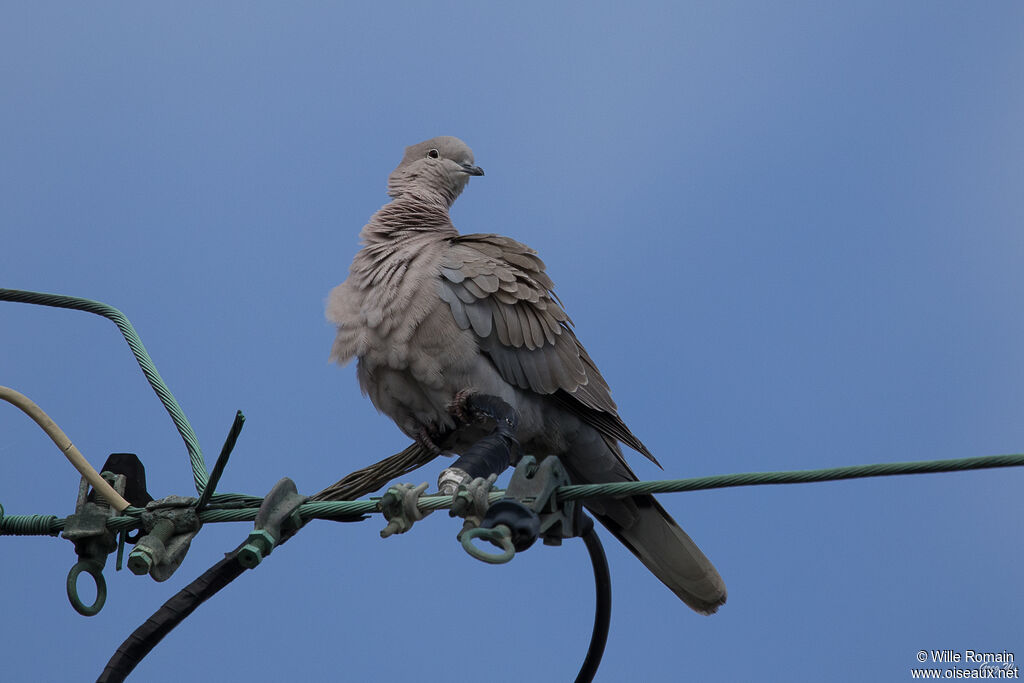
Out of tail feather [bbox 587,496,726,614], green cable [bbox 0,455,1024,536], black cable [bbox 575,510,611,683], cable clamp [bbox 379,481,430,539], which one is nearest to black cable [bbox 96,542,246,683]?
green cable [bbox 0,455,1024,536]

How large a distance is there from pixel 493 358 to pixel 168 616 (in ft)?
6.29

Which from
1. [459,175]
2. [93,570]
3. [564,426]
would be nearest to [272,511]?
[93,570]

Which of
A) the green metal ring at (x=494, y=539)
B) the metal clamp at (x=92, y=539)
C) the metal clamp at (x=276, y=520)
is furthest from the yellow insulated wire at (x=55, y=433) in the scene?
the green metal ring at (x=494, y=539)

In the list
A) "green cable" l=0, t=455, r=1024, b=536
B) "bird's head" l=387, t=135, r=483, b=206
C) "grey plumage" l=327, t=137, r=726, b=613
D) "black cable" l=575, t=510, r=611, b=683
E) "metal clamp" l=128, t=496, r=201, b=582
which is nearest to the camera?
"green cable" l=0, t=455, r=1024, b=536

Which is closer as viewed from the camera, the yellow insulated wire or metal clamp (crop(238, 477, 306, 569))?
metal clamp (crop(238, 477, 306, 569))

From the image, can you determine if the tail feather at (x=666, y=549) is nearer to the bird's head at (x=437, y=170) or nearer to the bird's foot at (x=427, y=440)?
the bird's foot at (x=427, y=440)

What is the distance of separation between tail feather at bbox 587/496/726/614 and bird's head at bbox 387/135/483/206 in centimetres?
165

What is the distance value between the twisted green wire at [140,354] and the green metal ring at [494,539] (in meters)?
0.91

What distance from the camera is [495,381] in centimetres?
412

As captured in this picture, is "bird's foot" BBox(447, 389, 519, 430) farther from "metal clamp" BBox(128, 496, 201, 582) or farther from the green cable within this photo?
"metal clamp" BBox(128, 496, 201, 582)

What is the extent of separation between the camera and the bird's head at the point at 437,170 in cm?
490

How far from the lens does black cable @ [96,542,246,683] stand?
240 cm

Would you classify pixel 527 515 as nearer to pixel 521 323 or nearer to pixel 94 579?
pixel 94 579

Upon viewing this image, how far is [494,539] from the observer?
2.49 m
